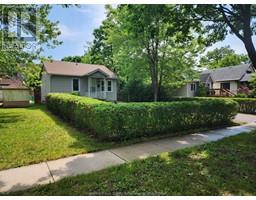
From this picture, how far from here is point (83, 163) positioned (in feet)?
17.4

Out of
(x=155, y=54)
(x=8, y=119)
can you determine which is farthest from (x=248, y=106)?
(x=8, y=119)

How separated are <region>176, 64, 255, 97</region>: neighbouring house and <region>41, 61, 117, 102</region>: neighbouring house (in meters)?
12.4

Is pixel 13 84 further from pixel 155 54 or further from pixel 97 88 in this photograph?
pixel 155 54

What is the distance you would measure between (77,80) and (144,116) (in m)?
17.5

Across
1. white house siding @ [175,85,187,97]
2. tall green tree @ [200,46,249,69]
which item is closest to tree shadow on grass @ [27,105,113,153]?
white house siding @ [175,85,187,97]

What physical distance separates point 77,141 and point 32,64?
379 inches

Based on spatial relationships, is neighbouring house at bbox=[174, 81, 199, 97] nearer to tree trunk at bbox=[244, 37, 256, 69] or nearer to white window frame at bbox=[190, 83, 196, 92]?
white window frame at bbox=[190, 83, 196, 92]

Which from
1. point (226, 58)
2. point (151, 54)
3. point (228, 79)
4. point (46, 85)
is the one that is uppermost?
point (226, 58)

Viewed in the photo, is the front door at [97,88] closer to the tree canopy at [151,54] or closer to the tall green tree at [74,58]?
the tree canopy at [151,54]

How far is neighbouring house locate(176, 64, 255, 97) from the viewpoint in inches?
1220

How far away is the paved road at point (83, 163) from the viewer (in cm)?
433

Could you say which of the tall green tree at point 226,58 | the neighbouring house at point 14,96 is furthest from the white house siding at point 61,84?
the tall green tree at point 226,58

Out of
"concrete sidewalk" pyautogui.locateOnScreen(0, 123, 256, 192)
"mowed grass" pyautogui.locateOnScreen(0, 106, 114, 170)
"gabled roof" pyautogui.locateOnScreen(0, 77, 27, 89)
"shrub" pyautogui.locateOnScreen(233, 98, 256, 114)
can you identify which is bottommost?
"concrete sidewalk" pyautogui.locateOnScreen(0, 123, 256, 192)

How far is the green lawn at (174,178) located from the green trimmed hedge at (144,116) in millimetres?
2006
